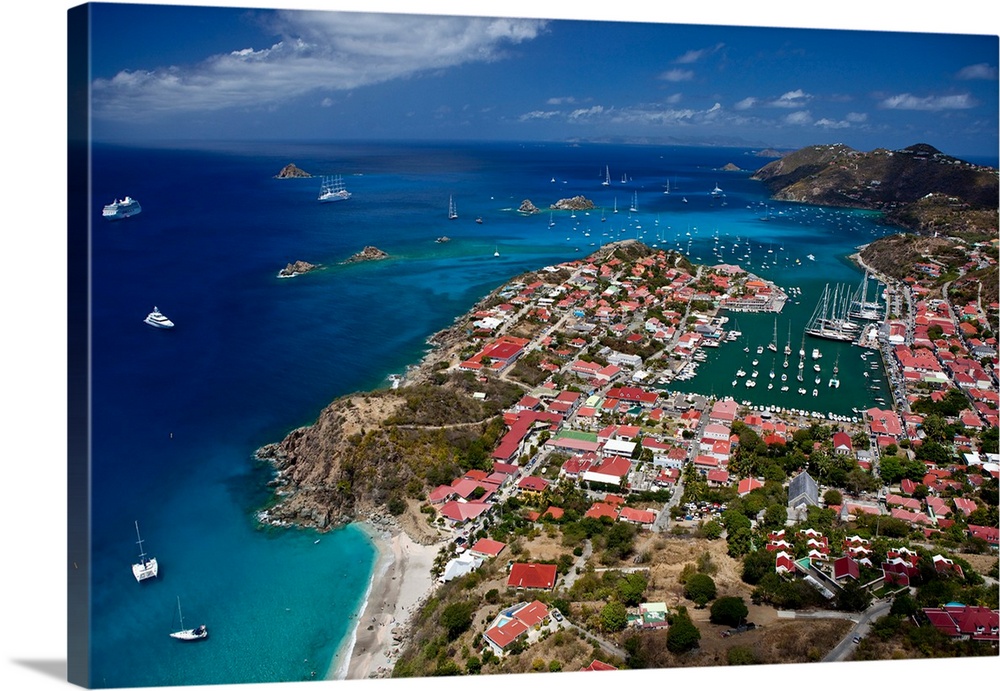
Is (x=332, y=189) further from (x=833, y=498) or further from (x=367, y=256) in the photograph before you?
(x=833, y=498)

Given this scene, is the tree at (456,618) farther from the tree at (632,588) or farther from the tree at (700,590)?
the tree at (700,590)

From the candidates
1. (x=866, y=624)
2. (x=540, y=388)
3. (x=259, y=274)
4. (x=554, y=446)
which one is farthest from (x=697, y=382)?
(x=259, y=274)

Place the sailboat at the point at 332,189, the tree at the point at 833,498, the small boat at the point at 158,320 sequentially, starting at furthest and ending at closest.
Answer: the sailboat at the point at 332,189
the small boat at the point at 158,320
the tree at the point at 833,498

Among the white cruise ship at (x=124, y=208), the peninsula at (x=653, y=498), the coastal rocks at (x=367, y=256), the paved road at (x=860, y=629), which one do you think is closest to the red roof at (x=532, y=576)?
the peninsula at (x=653, y=498)

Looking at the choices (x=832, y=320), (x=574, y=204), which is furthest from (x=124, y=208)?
(x=574, y=204)

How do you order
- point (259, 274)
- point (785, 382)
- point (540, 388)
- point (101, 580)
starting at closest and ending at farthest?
1. point (101, 580)
2. point (540, 388)
3. point (785, 382)
4. point (259, 274)

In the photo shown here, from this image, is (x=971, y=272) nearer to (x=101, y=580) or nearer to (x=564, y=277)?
(x=564, y=277)
